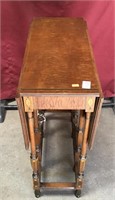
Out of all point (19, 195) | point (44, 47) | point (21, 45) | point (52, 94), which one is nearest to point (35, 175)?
point (19, 195)

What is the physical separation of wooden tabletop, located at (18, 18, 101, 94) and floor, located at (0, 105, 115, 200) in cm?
78

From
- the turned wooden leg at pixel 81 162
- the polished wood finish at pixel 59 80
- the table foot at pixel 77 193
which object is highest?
the polished wood finish at pixel 59 80

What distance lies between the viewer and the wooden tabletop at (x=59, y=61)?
104cm

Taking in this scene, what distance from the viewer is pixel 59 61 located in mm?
1188

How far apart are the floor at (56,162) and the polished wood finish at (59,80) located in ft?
0.47

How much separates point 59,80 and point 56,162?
819 mm

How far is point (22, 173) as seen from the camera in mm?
1620

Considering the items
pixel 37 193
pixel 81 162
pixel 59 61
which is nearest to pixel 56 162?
pixel 37 193

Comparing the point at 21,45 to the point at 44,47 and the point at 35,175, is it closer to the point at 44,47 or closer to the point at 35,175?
the point at 44,47

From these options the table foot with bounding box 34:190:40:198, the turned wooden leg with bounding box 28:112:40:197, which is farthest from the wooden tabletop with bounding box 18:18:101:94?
the table foot with bounding box 34:190:40:198

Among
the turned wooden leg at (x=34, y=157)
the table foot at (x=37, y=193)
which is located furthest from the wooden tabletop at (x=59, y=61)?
the table foot at (x=37, y=193)

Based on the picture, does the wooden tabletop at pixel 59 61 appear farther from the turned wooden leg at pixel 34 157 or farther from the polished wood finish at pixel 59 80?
the turned wooden leg at pixel 34 157

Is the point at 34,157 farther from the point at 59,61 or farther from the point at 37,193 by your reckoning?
the point at 59,61

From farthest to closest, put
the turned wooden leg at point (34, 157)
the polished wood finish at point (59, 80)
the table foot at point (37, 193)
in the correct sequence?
the table foot at point (37, 193) < the turned wooden leg at point (34, 157) < the polished wood finish at point (59, 80)
